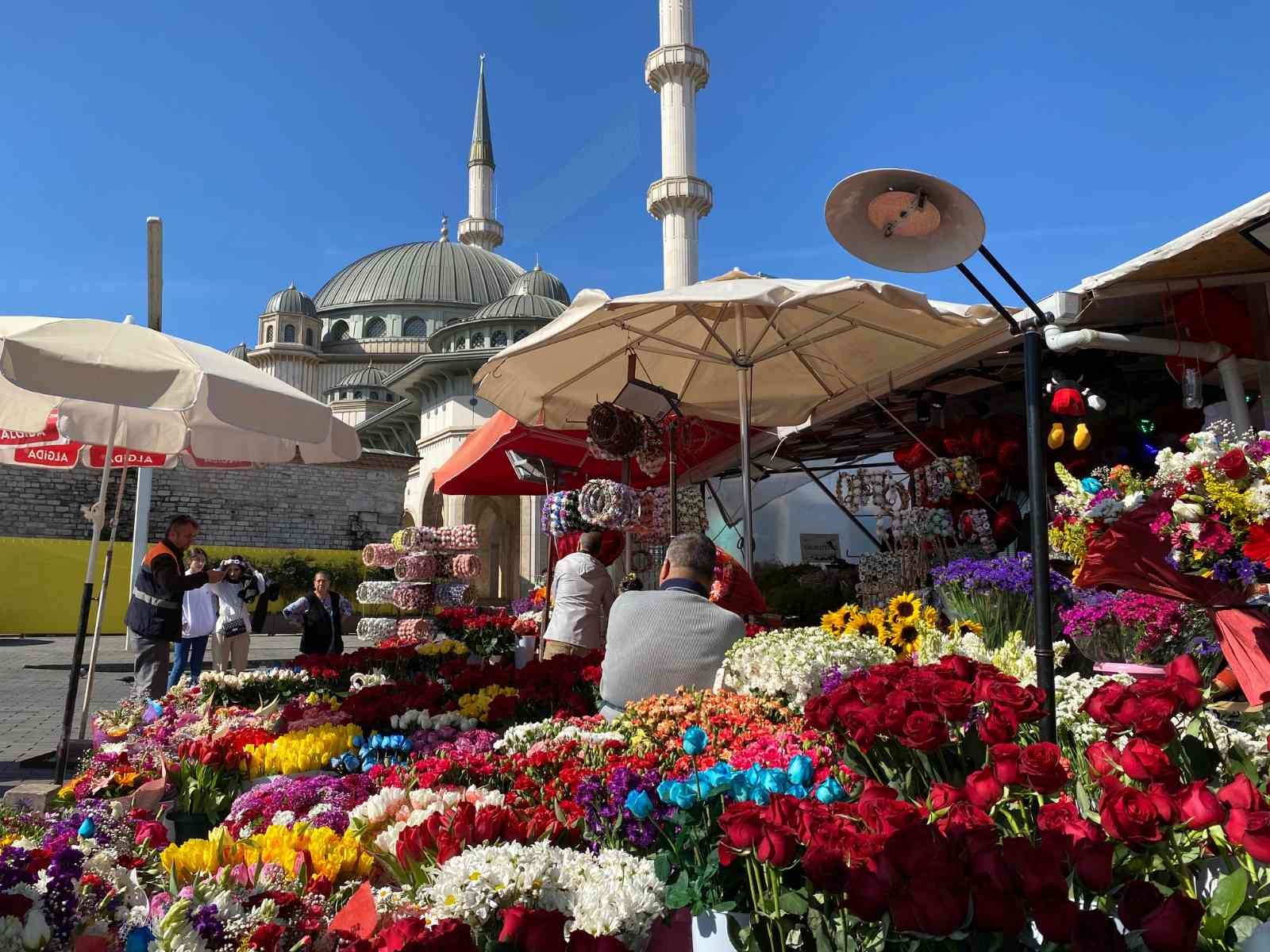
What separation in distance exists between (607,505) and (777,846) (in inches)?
175

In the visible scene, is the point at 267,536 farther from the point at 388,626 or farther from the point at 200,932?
the point at 200,932

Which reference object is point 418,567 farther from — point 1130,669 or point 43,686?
point 1130,669

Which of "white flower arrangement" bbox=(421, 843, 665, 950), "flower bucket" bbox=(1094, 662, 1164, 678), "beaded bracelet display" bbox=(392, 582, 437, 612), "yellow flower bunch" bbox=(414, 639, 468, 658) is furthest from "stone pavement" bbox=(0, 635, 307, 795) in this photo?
"flower bucket" bbox=(1094, 662, 1164, 678)

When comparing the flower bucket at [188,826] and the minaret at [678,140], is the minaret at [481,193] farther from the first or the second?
the flower bucket at [188,826]

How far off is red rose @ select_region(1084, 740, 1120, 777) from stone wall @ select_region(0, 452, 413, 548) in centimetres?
2573

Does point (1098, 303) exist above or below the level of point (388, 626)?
above

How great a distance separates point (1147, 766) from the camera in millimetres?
1448

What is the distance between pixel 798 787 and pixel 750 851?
474mm

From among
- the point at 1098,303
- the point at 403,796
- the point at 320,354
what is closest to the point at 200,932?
the point at 403,796

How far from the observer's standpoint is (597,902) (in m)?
1.64

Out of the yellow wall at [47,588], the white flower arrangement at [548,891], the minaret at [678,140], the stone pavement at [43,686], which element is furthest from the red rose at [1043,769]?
the minaret at [678,140]

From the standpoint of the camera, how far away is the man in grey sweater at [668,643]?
352 centimetres

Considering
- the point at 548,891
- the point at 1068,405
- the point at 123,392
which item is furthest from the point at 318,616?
the point at 548,891

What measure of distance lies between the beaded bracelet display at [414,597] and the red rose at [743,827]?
8.43 metres
